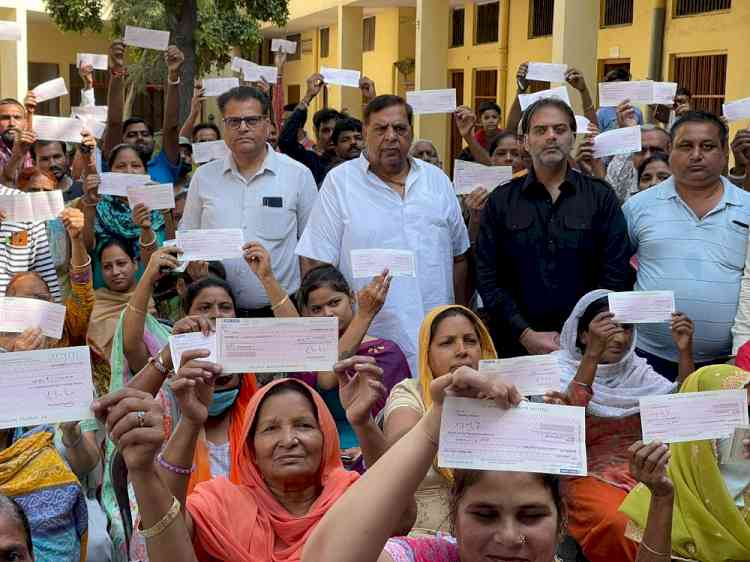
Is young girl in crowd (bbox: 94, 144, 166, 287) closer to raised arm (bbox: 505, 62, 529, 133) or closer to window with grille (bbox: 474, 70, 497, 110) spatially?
raised arm (bbox: 505, 62, 529, 133)

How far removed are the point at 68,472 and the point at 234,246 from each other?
1206 millimetres

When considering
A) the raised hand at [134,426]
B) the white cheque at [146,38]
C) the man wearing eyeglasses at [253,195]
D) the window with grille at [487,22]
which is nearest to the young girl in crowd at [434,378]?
the raised hand at [134,426]

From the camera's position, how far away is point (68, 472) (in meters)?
3.20

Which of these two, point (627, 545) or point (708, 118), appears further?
point (708, 118)

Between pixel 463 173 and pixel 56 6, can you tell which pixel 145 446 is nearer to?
pixel 463 173

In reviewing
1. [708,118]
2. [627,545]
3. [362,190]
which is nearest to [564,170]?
[708,118]

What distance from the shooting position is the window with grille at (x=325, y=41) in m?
23.0

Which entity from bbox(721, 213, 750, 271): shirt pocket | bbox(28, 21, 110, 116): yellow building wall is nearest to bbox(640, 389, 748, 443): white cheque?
bbox(721, 213, 750, 271): shirt pocket

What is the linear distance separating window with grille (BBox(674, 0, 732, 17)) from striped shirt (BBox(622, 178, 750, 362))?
6.96 m

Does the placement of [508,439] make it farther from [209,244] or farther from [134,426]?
[209,244]

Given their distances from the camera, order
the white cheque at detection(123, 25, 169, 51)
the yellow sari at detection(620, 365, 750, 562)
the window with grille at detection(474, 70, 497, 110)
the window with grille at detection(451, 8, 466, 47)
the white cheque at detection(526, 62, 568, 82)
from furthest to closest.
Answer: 1. the window with grille at detection(451, 8, 466, 47)
2. the window with grille at detection(474, 70, 497, 110)
3. the white cheque at detection(123, 25, 169, 51)
4. the white cheque at detection(526, 62, 568, 82)
5. the yellow sari at detection(620, 365, 750, 562)

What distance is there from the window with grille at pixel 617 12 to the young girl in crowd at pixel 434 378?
32.1 ft

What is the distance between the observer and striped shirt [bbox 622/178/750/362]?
14.1ft

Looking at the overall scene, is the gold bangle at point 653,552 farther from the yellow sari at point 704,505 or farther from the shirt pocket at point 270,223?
the shirt pocket at point 270,223
